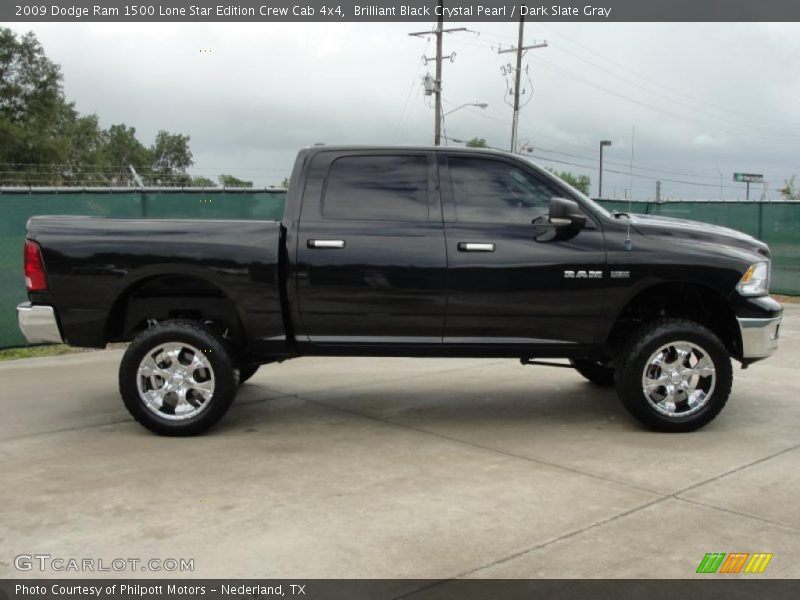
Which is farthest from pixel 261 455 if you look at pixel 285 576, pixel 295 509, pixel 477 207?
pixel 477 207

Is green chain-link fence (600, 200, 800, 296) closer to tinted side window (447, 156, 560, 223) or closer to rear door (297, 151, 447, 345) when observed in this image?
tinted side window (447, 156, 560, 223)

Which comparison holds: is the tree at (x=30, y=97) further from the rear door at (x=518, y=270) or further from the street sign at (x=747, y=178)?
the rear door at (x=518, y=270)

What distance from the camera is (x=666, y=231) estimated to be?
19.5ft

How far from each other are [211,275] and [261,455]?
4.43 feet

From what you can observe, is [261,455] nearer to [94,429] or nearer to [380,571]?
[94,429]

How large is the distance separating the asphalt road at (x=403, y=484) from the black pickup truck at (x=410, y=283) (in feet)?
1.69

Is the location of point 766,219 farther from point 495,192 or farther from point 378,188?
point 378,188

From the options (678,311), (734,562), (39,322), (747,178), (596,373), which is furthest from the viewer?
(747,178)

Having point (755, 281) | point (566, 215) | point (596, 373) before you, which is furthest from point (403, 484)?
point (596, 373)

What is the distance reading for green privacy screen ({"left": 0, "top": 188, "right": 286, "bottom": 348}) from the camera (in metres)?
9.23

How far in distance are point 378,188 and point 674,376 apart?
2.58 meters

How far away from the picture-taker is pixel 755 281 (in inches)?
233

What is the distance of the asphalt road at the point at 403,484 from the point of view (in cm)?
382

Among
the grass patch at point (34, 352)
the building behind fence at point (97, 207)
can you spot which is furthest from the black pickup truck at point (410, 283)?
the grass patch at point (34, 352)
